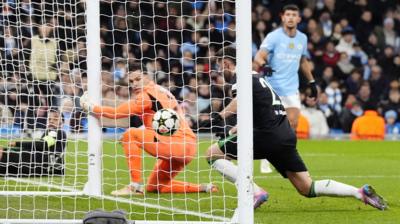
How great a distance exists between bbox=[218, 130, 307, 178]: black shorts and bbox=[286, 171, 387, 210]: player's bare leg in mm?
99

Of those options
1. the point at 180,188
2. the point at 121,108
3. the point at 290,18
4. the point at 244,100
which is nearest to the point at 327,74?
the point at 290,18

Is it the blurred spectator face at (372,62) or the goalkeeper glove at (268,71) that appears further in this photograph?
the blurred spectator face at (372,62)

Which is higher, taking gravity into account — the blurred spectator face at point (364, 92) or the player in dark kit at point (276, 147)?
the blurred spectator face at point (364, 92)

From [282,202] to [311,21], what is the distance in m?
15.8

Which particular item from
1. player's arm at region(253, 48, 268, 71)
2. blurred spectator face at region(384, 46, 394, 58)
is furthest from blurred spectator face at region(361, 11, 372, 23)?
player's arm at region(253, 48, 268, 71)

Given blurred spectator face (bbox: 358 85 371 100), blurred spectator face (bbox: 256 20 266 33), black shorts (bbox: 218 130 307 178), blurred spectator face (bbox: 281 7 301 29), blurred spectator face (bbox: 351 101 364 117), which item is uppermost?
blurred spectator face (bbox: 256 20 266 33)

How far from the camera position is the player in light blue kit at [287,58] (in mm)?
14094

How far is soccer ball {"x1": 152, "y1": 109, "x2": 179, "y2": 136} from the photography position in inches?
442

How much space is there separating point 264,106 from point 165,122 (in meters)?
1.81

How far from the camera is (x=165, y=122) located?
442 inches

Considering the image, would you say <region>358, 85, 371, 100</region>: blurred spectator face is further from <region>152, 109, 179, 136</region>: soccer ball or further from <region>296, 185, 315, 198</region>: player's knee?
<region>296, 185, 315, 198</region>: player's knee

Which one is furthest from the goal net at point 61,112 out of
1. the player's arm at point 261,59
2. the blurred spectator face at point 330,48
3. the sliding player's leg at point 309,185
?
the blurred spectator face at point 330,48

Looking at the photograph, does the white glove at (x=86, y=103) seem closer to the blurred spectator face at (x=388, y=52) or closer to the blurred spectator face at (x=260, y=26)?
the blurred spectator face at (x=260, y=26)

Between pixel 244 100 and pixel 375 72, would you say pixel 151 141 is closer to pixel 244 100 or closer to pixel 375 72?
pixel 244 100
